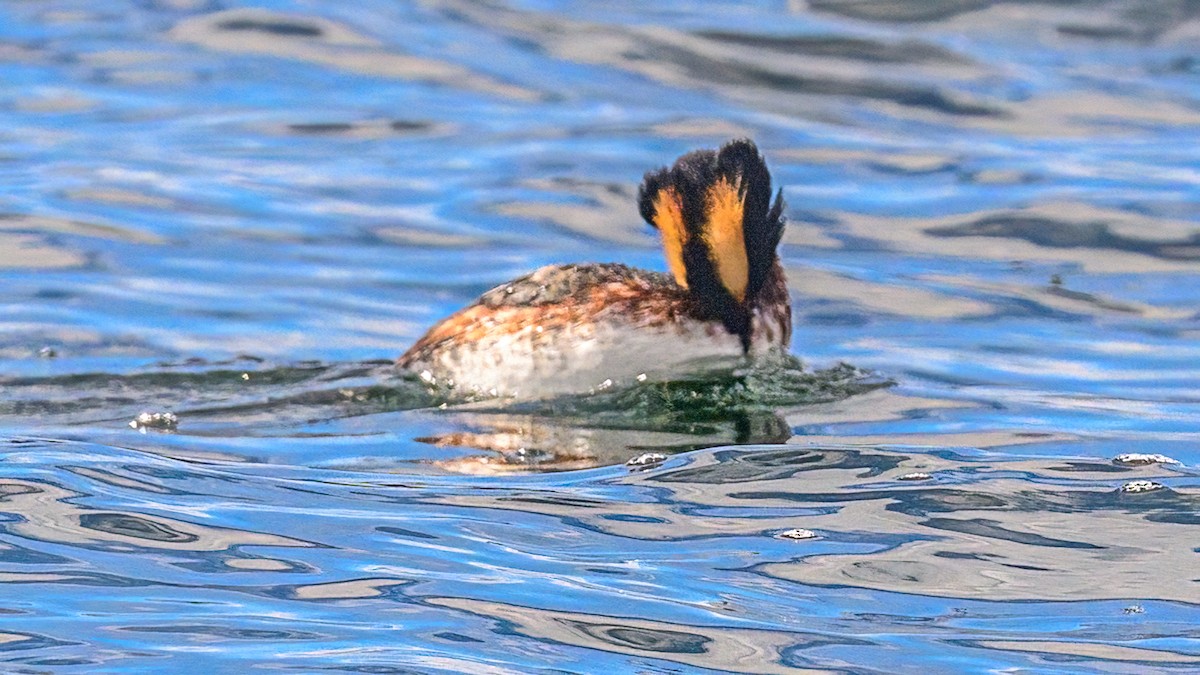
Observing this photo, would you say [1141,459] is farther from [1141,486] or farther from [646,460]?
[646,460]

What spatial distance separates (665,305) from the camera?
10195 millimetres

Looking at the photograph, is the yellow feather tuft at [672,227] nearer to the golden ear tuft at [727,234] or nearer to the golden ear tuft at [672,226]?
the golden ear tuft at [672,226]

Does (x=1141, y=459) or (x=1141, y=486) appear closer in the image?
(x=1141, y=486)

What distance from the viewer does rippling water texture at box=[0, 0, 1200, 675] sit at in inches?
260

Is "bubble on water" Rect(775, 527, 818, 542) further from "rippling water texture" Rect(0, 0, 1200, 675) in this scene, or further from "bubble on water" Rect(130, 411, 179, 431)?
"bubble on water" Rect(130, 411, 179, 431)

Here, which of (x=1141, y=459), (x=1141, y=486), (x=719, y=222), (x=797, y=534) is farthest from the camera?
(x=719, y=222)

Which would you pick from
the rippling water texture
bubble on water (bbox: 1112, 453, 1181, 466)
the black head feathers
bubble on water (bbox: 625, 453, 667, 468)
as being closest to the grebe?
the black head feathers

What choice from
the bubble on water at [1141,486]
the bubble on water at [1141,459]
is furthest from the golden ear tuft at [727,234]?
the bubble on water at [1141,486]

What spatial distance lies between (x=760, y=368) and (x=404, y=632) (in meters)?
4.46

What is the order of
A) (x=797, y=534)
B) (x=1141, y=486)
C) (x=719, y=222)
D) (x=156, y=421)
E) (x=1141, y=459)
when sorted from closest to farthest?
(x=797, y=534)
(x=1141, y=486)
(x=1141, y=459)
(x=156, y=421)
(x=719, y=222)

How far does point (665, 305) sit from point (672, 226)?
0.41 meters

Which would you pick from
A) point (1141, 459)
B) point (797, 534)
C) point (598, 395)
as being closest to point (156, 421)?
point (598, 395)

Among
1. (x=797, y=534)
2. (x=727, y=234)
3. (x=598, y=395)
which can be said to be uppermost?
(x=727, y=234)

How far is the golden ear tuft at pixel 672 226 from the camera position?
10.2 m
